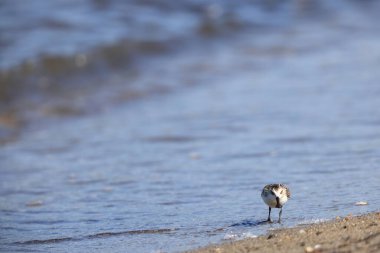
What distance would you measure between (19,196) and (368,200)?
318cm

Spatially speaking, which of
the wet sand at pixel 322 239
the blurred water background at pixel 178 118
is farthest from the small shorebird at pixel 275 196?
the wet sand at pixel 322 239

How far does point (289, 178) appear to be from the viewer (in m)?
7.61

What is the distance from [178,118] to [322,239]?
591cm

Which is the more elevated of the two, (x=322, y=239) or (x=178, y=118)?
(x=178, y=118)

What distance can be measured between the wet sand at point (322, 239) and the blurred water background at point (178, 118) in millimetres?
271

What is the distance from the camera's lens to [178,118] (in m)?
11.0

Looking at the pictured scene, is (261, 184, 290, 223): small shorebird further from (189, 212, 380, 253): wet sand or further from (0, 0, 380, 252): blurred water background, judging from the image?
(189, 212, 380, 253): wet sand

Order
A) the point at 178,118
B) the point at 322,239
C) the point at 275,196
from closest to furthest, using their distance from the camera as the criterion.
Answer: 1. the point at 322,239
2. the point at 275,196
3. the point at 178,118

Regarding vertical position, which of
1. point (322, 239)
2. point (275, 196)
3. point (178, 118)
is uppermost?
point (178, 118)

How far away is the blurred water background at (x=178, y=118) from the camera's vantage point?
21.9 ft

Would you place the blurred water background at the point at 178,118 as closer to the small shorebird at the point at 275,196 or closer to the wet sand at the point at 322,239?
the small shorebird at the point at 275,196

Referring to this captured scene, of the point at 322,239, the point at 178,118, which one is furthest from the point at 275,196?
the point at 178,118

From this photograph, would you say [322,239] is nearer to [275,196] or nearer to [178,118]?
[275,196]

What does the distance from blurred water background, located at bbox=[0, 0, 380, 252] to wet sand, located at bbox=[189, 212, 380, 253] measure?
0.89 ft
